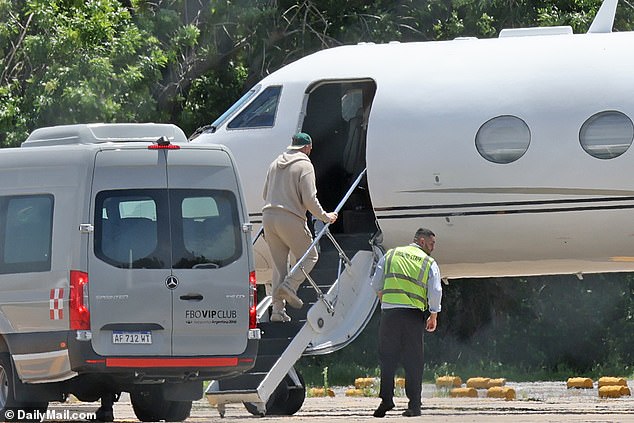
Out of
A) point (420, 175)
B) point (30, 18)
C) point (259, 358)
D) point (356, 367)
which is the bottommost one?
point (356, 367)

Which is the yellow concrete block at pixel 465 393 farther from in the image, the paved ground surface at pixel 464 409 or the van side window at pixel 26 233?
the van side window at pixel 26 233

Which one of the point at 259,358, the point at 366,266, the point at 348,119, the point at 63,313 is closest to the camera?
the point at 63,313

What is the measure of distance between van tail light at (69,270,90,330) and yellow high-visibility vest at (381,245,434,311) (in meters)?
3.55

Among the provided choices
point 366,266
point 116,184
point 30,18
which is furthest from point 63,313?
point 30,18

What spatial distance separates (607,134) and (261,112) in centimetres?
401

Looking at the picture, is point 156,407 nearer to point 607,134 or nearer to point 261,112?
point 261,112

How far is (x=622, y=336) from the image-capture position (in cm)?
2961

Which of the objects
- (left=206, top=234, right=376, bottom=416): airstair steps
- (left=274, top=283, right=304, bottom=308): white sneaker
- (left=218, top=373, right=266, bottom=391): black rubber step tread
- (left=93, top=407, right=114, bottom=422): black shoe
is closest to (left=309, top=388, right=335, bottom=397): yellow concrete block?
(left=206, top=234, right=376, bottom=416): airstair steps

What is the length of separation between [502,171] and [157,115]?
1148 cm

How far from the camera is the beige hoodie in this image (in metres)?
15.6

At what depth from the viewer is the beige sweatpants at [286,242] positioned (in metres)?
15.8

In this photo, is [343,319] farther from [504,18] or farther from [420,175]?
[504,18]

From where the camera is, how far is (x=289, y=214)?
15.8 m

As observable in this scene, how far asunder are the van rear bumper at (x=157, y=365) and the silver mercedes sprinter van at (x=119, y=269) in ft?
0.04
